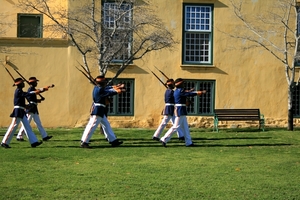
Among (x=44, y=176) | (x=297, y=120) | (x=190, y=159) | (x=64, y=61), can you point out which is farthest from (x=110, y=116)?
(x=44, y=176)

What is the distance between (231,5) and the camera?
25359mm

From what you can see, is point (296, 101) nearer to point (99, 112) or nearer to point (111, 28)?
point (111, 28)

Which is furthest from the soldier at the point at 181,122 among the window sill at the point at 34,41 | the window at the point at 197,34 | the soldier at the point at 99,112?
the window sill at the point at 34,41

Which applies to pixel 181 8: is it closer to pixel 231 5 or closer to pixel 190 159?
pixel 231 5

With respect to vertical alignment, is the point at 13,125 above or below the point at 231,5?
below

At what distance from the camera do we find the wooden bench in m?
24.4

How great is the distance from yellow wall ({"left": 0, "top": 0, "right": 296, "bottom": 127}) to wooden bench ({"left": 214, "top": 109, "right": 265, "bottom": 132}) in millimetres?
862

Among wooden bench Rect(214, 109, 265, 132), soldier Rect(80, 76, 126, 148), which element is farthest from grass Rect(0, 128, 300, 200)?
wooden bench Rect(214, 109, 265, 132)

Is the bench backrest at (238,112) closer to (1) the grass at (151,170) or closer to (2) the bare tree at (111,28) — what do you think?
(2) the bare tree at (111,28)

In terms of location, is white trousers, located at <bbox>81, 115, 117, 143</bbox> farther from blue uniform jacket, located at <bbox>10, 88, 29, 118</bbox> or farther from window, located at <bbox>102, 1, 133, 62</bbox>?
window, located at <bbox>102, 1, 133, 62</bbox>

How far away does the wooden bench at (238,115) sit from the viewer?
24.4 meters

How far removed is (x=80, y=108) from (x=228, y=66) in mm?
6534

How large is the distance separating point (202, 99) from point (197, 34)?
2.79 metres

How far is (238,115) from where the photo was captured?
24672 mm
